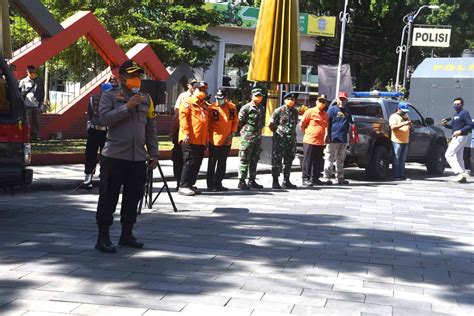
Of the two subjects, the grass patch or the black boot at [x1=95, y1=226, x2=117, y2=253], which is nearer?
the black boot at [x1=95, y1=226, x2=117, y2=253]

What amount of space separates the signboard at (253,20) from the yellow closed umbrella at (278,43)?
19007 mm

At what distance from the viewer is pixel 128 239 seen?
620 cm

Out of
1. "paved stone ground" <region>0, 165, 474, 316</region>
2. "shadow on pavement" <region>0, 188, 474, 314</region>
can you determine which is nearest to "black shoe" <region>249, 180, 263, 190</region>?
"paved stone ground" <region>0, 165, 474, 316</region>

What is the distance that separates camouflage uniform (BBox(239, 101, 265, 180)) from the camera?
36.3ft

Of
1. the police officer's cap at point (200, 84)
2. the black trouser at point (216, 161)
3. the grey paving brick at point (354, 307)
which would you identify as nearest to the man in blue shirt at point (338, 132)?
the black trouser at point (216, 161)

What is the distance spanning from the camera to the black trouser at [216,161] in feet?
35.2

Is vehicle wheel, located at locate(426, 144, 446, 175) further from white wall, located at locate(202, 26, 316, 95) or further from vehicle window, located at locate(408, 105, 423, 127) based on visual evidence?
white wall, located at locate(202, 26, 316, 95)

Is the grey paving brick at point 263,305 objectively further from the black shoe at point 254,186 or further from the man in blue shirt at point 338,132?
the man in blue shirt at point 338,132

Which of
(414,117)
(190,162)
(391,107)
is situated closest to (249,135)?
(190,162)

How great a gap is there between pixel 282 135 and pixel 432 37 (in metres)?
18.3

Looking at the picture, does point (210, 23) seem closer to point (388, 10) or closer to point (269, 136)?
point (269, 136)

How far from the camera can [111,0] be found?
22828 mm

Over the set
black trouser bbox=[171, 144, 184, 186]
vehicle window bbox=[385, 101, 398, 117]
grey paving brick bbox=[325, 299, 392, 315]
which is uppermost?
vehicle window bbox=[385, 101, 398, 117]

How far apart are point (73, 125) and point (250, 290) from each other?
12480mm
